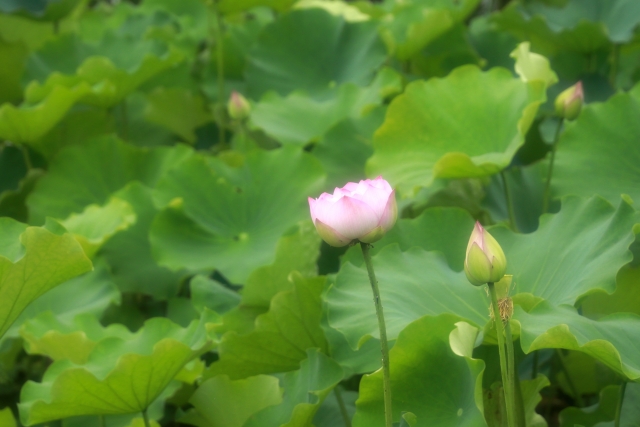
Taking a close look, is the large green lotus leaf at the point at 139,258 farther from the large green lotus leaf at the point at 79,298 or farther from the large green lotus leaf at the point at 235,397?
the large green lotus leaf at the point at 235,397

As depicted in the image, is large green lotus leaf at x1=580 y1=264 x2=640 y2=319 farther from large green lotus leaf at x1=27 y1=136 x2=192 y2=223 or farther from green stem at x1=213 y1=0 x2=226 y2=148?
green stem at x1=213 y1=0 x2=226 y2=148

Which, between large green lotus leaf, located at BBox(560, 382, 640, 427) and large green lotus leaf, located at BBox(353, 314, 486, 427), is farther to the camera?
large green lotus leaf, located at BBox(560, 382, 640, 427)

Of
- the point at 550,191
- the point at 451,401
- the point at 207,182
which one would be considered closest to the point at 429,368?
the point at 451,401

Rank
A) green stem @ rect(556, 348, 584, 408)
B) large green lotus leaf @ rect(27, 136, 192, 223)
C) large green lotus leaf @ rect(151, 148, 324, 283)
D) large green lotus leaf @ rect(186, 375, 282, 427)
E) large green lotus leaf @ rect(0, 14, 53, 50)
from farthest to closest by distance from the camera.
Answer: large green lotus leaf @ rect(0, 14, 53, 50) → large green lotus leaf @ rect(27, 136, 192, 223) → large green lotus leaf @ rect(151, 148, 324, 283) → green stem @ rect(556, 348, 584, 408) → large green lotus leaf @ rect(186, 375, 282, 427)

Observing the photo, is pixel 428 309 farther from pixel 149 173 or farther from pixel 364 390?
pixel 149 173

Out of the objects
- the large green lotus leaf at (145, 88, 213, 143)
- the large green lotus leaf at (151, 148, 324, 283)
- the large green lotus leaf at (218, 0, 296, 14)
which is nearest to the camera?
the large green lotus leaf at (151, 148, 324, 283)

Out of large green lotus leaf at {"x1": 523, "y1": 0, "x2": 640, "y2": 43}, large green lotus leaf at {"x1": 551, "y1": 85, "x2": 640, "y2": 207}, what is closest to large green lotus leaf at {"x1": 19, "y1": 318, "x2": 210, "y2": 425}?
large green lotus leaf at {"x1": 551, "y1": 85, "x2": 640, "y2": 207}

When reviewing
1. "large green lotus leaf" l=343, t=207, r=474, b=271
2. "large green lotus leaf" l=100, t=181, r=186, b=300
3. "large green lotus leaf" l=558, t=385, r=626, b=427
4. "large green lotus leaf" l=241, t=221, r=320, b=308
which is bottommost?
"large green lotus leaf" l=100, t=181, r=186, b=300
